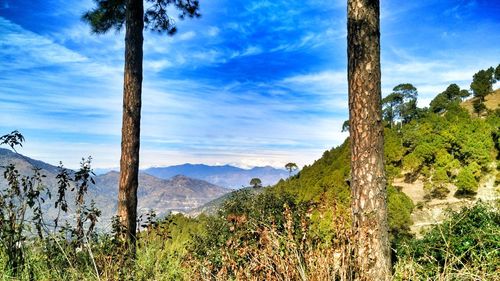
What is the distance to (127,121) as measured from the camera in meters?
6.27

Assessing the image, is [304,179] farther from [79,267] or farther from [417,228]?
[79,267]

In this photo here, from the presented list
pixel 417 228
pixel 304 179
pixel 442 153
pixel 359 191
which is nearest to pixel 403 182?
pixel 442 153

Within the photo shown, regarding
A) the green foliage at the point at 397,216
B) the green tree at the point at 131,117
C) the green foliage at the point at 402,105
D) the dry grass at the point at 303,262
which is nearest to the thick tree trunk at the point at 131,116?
the green tree at the point at 131,117

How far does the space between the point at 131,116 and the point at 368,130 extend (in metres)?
3.71

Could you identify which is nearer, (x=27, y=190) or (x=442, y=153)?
(x=27, y=190)

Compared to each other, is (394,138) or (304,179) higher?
(394,138)

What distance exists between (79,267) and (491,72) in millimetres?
83936

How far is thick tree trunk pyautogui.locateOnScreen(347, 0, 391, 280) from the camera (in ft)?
15.6

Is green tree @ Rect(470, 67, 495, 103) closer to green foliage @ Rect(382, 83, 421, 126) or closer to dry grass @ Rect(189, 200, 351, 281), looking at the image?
green foliage @ Rect(382, 83, 421, 126)

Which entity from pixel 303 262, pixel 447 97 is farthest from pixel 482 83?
pixel 303 262

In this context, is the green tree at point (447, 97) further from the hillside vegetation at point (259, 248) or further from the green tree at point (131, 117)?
the green tree at point (131, 117)

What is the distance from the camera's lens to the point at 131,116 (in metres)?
6.28

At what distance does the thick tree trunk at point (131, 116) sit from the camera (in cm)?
611

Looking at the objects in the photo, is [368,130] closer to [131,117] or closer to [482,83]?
[131,117]
